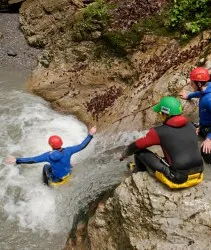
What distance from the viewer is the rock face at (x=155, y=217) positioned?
238 inches

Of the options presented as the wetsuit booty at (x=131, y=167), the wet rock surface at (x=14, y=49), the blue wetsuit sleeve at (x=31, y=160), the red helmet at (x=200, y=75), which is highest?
the red helmet at (x=200, y=75)

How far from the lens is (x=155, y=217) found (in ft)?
20.7

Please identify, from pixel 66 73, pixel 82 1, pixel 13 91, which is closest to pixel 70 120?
pixel 66 73

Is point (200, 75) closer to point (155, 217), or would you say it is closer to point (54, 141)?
point (155, 217)

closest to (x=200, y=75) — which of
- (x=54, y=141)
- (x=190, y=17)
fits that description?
(x=54, y=141)

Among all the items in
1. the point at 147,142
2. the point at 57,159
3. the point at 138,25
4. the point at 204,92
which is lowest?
the point at 57,159

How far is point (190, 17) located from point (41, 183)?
23.7 ft

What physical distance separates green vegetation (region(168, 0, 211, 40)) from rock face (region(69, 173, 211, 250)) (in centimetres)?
655

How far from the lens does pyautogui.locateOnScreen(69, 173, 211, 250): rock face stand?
605cm

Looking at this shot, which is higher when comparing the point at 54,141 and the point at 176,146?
the point at 176,146

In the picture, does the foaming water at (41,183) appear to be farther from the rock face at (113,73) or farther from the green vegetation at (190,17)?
the green vegetation at (190,17)

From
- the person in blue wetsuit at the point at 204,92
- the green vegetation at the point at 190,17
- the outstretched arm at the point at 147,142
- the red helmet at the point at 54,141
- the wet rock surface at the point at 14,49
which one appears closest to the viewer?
the outstretched arm at the point at 147,142

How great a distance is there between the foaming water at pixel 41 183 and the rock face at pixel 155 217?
58.9 inches

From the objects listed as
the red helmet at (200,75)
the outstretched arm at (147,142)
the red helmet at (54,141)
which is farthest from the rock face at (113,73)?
the outstretched arm at (147,142)
